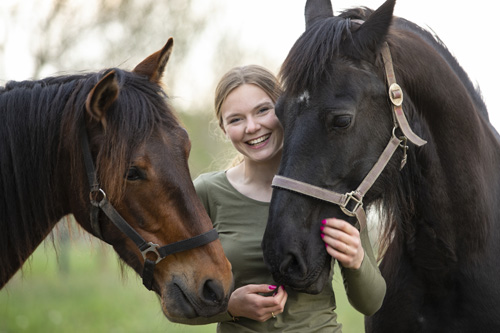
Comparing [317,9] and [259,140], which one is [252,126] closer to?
[259,140]

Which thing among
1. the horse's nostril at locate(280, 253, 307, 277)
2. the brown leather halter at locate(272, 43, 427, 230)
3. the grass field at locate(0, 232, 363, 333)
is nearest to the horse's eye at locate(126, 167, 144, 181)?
the brown leather halter at locate(272, 43, 427, 230)

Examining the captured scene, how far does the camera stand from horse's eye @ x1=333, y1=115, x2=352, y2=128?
2.72m

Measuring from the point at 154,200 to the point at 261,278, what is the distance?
0.81 metres

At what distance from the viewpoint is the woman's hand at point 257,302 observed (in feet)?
9.22

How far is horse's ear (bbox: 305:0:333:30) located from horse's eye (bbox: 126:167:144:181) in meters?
1.33

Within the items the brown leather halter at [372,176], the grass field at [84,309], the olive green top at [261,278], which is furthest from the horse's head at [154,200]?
the grass field at [84,309]

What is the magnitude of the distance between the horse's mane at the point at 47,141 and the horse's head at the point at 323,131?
63cm

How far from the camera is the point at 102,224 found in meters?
2.74

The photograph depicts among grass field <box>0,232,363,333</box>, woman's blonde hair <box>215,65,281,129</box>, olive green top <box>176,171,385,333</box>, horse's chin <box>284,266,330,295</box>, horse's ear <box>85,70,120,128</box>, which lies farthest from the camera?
grass field <box>0,232,363,333</box>

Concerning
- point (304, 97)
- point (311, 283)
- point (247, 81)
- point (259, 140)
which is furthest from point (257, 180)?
point (311, 283)

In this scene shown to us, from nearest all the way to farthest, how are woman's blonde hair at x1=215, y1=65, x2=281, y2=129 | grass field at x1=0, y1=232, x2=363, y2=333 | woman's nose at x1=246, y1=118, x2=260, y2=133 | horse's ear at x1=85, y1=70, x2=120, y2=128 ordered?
horse's ear at x1=85, y1=70, x2=120, y2=128 → woman's nose at x1=246, y1=118, x2=260, y2=133 → woman's blonde hair at x1=215, y1=65, x2=281, y2=129 → grass field at x1=0, y1=232, x2=363, y2=333

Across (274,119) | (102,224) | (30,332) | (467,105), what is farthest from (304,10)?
(30,332)

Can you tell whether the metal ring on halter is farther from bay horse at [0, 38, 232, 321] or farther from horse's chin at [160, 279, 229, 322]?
horse's chin at [160, 279, 229, 322]

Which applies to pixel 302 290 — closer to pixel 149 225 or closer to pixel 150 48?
pixel 149 225
